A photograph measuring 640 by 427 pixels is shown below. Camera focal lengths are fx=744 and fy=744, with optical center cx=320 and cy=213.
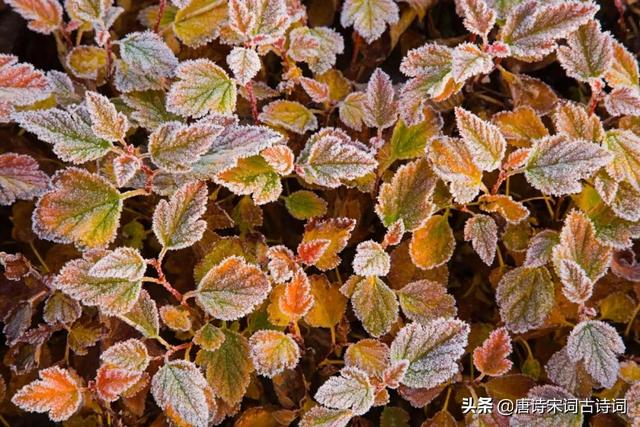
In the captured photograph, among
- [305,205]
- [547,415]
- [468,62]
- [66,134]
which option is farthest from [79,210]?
[547,415]

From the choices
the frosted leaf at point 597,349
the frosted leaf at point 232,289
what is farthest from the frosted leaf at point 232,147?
the frosted leaf at point 597,349

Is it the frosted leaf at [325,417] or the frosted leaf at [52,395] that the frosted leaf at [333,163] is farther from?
the frosted leaf at [52,395]

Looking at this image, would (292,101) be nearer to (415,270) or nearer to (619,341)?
(415,270)

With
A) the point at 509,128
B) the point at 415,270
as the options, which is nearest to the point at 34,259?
the point at 415,270

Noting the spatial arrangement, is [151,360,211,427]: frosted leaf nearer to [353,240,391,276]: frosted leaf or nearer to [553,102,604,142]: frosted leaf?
[353,240,391,276]: frosted leaf

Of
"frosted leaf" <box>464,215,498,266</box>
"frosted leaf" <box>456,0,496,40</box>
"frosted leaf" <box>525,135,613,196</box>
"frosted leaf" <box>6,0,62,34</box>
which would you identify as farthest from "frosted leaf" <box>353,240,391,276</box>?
"frosted leaf" <box>6,0,62,34</box>

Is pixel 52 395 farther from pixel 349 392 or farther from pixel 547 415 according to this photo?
pixel 547 415
